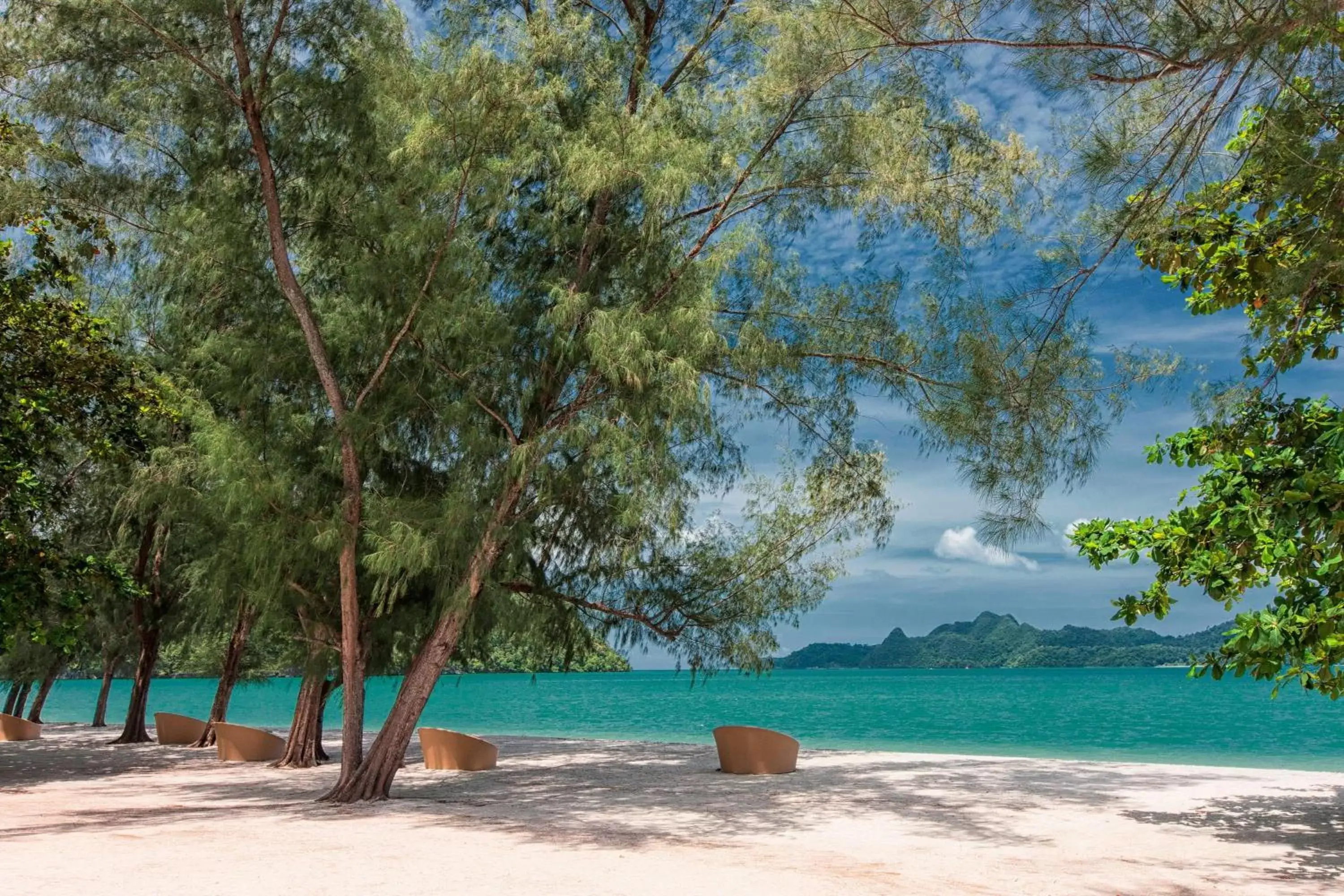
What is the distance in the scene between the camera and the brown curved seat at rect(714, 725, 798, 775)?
11023mm

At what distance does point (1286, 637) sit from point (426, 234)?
584 centimetres

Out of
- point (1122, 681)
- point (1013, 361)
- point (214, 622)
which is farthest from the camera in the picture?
point (1122, 681)

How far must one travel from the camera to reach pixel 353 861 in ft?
18.5

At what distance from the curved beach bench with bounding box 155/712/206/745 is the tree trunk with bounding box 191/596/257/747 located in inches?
11.8

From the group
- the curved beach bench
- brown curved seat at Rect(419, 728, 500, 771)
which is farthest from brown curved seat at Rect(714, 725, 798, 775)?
the curved beach bench

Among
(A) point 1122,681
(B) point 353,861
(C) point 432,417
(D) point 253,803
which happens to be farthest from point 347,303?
(A) point 1122,681

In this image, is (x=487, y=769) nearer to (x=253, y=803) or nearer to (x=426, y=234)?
(x=253, y=803)

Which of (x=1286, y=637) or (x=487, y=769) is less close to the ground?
(x=1286, y=637)

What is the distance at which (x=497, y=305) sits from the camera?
8.43 meters

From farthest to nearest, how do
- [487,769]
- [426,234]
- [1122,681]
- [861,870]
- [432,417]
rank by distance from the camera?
1. [1122,681]
2. [487,769]
3. [432,417]
4. [426,234]
5. [861,870]

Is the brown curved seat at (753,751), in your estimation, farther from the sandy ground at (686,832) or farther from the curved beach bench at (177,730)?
the curved beach bench at (177,730)

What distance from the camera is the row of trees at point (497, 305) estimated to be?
7.62 meters

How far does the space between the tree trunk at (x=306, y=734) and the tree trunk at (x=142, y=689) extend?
370cm

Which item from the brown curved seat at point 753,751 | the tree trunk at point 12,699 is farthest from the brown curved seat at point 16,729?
the brown curved seat at point 753,751
